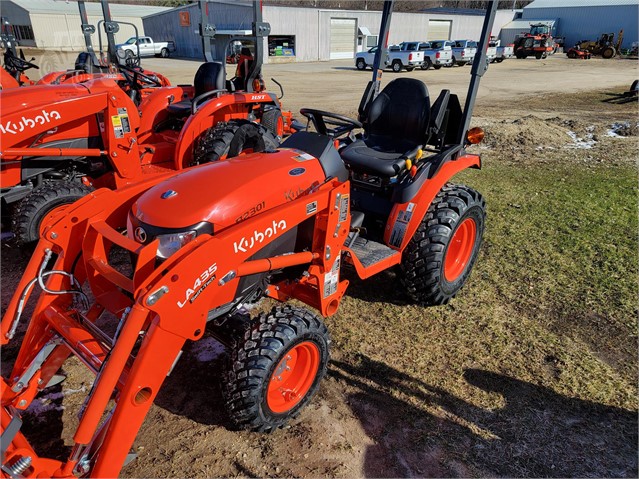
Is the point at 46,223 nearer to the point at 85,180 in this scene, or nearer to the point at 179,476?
the point at 179,476

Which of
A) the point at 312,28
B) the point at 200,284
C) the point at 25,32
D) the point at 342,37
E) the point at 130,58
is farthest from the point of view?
the point at 25,32

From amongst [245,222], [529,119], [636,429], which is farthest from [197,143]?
[529,119]

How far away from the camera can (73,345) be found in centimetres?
229

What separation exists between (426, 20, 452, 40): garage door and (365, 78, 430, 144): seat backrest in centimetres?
3411

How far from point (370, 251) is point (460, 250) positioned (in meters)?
1.10

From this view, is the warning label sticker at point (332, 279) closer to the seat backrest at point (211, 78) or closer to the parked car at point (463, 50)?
the seat backrest at point (211, 78)

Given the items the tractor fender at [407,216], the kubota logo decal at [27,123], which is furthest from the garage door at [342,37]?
the tractor fender at [407,216]

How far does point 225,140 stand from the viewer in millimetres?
5219

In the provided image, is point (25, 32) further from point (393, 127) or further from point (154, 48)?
point (393, 127)

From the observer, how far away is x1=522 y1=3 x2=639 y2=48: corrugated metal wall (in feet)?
116

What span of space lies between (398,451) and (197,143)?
433cm

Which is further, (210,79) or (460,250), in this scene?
(210,79)

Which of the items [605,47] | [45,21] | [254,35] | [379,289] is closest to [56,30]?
[45,21]

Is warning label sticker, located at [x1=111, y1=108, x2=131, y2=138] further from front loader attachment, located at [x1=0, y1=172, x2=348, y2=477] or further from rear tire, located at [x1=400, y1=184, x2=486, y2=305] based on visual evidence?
rear tire, located at [x1=400, y1=184, x2=486, y2=305]
